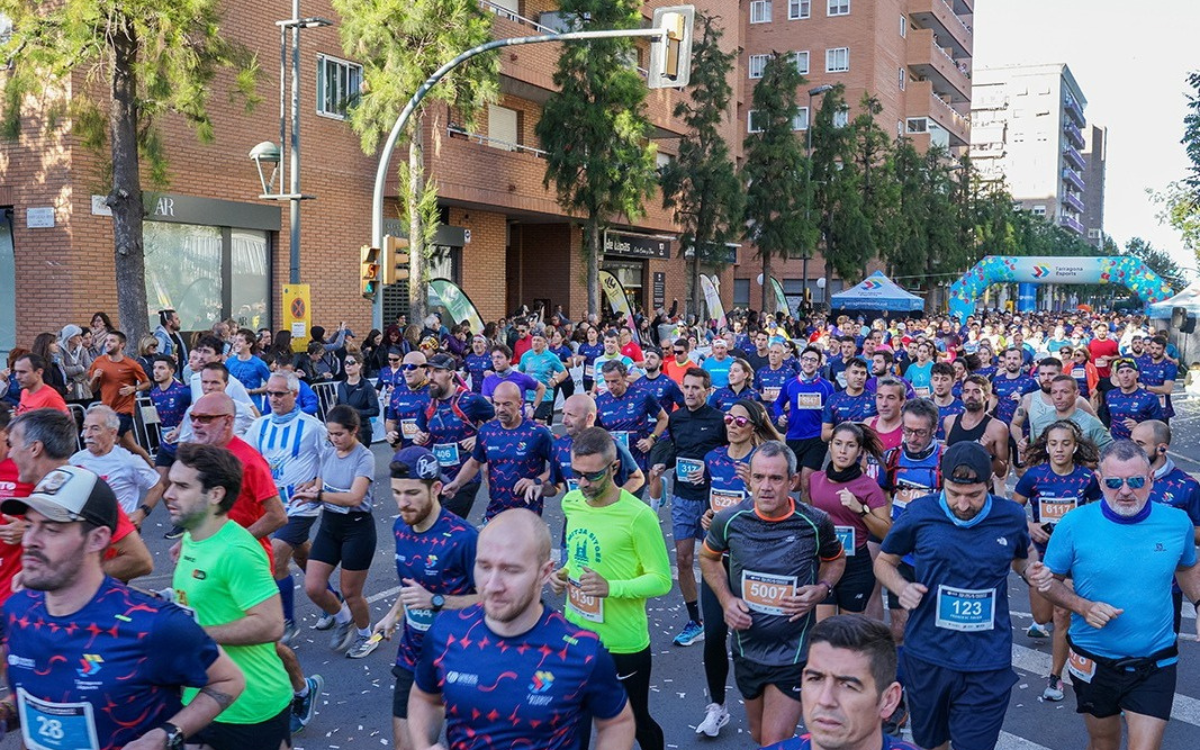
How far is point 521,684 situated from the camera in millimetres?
3221

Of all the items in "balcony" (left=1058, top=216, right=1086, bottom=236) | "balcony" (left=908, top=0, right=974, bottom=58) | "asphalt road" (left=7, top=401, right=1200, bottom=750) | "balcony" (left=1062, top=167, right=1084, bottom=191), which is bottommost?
"asphalt road" (left=7, top=401, right=1200, bottom=750)

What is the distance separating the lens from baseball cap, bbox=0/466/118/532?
3.32 meters

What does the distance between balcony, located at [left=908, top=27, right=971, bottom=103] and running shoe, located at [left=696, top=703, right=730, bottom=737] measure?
67991 mm

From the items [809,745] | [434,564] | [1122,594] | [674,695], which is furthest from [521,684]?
[674,695]

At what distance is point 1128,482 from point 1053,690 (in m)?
2.32

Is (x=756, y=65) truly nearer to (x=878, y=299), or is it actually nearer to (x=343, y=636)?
(x=878, y=299)

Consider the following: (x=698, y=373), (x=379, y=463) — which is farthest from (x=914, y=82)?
(x=698, y=373)

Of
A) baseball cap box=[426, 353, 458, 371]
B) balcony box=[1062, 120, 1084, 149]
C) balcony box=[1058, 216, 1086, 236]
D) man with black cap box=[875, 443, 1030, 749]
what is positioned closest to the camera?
man with black cap box=[875, 443, 1030, 749]

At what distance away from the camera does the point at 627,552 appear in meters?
5.23

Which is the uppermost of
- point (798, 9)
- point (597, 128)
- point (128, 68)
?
point (798, 9)

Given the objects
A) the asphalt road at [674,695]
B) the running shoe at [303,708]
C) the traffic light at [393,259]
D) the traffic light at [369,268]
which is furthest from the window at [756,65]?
the running shoe at [303,708]

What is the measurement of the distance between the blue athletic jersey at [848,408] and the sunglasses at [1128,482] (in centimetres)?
533

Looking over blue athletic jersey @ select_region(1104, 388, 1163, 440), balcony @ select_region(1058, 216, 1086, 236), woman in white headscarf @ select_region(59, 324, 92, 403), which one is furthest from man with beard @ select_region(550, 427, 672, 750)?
balcony @ select_region(1058, 216, 1086, 236)

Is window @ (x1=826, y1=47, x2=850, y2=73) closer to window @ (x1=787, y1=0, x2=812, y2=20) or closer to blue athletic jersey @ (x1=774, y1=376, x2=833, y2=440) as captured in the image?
window @ (x1=787, y1=0, x2=812, y2=20)
